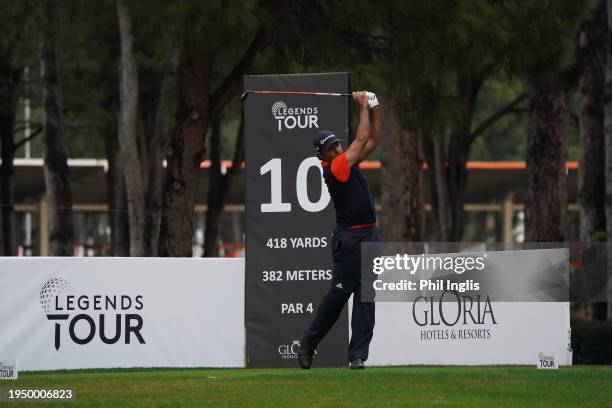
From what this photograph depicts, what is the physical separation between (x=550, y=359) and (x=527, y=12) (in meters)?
8.12

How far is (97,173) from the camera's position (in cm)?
5081

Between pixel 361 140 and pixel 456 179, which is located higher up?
pixel 456 179

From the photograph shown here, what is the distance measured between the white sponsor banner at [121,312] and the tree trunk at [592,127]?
1115 centimetres

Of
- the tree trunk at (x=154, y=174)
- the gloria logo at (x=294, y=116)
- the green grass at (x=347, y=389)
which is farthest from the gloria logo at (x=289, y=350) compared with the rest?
the tree trunk at (x=154, y=174)

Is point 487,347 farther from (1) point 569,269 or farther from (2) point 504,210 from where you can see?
(2) point 504,210

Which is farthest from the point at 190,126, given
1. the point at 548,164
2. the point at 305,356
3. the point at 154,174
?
the point at 154,174

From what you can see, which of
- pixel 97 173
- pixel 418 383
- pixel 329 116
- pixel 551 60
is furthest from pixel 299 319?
pixel 97 173

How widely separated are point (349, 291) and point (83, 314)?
189 inches

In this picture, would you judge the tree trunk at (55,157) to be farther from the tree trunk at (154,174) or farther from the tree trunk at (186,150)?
the tree trunk at (186,150)

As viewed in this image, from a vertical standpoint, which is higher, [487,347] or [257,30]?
[257,30]

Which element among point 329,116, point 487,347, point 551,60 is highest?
point 551,60

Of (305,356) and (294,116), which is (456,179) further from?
(305,356)

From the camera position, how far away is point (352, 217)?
10906 millimetres

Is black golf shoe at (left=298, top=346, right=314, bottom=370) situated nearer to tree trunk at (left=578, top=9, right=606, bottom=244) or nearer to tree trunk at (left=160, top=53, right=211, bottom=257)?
tree trunk at (left=160, top=53, right=211, bottom=257)
